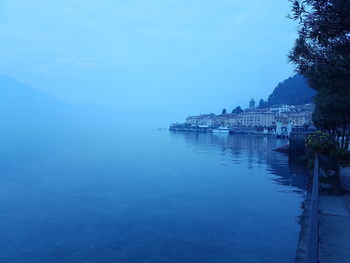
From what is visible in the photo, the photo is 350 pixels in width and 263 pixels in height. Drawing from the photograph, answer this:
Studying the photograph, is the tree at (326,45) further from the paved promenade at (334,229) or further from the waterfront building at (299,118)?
the waterfront building at (299,118)

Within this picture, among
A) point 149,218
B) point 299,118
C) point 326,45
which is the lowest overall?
point 149,218

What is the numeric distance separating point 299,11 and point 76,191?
2248cm

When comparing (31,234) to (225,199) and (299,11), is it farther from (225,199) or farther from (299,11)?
(299,11)

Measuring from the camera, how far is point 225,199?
22.6 metres

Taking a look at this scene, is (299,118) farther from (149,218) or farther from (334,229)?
(334,229)

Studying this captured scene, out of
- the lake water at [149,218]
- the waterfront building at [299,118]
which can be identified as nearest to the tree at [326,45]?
the lake water at [149,218]

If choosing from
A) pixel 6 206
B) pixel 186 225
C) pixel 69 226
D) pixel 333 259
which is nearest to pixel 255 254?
pixel 186 225

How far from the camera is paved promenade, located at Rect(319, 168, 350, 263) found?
19.6 ft

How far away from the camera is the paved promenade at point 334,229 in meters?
5.97

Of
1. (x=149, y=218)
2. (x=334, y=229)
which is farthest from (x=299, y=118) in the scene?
(x=334, y=229)

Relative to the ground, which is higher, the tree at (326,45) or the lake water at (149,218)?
the tree at (326,45)

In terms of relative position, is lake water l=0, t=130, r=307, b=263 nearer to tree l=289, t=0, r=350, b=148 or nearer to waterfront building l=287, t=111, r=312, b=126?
tree l=289, t=0, r=350, b=148

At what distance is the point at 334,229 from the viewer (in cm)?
727

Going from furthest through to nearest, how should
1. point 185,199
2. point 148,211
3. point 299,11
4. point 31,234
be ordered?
point 185,199, point 148,211, point 31,234, point 299,11
